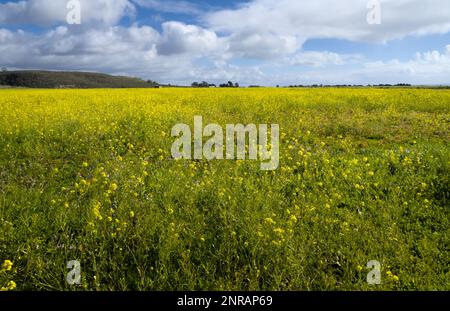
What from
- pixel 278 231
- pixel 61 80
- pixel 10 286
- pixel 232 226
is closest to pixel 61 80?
pixel 61 80

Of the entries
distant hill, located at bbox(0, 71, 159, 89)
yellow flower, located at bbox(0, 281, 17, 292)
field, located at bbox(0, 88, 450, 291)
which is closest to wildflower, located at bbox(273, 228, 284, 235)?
field, located at bbox(0, 88, 450, 291)

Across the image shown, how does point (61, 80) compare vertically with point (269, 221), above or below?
above

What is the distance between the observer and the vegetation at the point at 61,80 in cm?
10053

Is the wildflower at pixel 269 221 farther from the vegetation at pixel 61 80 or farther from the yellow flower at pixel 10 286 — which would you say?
the vegetation at pixel 61 80

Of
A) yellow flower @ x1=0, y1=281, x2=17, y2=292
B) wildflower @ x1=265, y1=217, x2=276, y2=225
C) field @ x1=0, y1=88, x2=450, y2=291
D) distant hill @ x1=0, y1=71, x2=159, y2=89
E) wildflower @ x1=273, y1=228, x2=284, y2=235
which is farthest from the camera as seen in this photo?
distant hill @ x1=0, y1=71, x2=159, y2=89

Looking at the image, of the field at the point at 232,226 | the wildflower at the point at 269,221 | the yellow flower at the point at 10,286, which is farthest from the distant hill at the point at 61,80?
the yellow flower at the point at 10,286

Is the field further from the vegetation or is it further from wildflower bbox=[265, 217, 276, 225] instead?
the vegetation

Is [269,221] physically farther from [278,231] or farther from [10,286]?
[10,286]

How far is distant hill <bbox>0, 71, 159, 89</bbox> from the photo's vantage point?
329ft

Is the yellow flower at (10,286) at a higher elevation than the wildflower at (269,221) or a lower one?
lower

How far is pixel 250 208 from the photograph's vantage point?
5160 mm

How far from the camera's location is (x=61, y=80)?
103 meters
